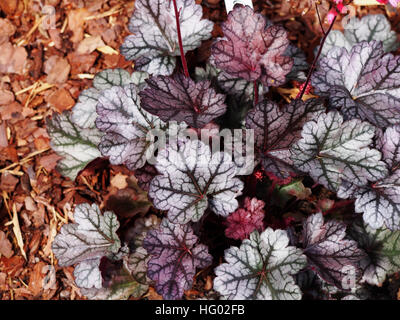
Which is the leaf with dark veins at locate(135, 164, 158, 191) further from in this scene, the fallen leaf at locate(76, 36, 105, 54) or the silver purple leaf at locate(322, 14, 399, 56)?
the silver purple leaf at locate(322, 14, 399, 56)

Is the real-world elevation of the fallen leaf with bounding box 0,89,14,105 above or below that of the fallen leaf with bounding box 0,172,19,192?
above

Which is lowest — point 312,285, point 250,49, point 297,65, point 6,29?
point 312,285

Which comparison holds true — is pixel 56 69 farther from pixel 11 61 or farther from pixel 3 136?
pixel 3 136

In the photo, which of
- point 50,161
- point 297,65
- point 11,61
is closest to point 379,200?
point 297,65

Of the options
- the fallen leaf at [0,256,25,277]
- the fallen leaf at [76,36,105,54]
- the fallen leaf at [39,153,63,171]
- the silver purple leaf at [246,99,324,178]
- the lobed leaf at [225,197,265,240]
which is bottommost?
the fallen leaf at [0,256,25,277]

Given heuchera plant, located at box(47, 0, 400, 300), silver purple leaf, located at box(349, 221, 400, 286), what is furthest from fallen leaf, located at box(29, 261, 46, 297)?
silver purple leaf, located at box(349, 221, 400, 286)

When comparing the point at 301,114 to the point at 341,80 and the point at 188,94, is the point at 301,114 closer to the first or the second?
the point at 341,80

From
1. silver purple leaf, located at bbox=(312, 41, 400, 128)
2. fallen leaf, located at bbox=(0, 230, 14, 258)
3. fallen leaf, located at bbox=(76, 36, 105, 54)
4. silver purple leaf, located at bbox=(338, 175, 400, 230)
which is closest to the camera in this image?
silver purple leaf, located at bbox=(338, 175, 400, 230)
